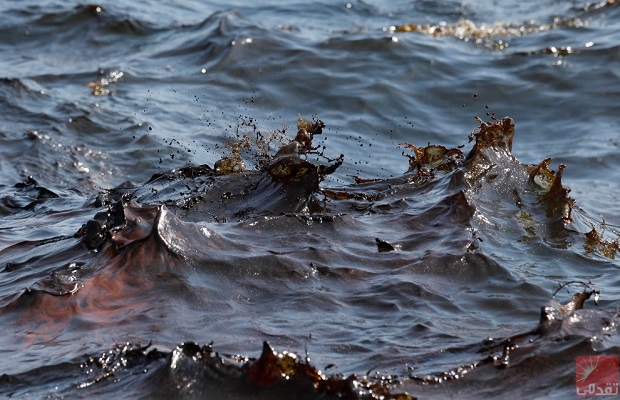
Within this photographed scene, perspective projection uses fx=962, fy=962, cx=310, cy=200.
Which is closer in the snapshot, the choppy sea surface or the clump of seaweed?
the clump of seaweed

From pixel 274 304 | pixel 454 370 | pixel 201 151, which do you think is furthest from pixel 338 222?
pixel 201 151

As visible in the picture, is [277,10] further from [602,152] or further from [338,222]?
[338,222]

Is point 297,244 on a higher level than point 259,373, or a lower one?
higher

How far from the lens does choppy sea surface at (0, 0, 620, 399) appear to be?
12.2 feet

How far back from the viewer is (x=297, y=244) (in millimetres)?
4812

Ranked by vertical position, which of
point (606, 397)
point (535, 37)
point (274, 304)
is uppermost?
point (535, 37)

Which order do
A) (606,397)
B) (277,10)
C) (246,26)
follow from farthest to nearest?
(277,10) → (246,26) → (606,397)

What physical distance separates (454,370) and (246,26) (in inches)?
396

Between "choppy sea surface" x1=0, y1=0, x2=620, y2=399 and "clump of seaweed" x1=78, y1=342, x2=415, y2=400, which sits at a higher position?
"choppy sea surface" x1=0, y1=0, x2=620, y2=399

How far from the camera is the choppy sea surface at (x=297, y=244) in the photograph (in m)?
3.72

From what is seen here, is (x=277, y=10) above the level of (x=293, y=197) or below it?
above

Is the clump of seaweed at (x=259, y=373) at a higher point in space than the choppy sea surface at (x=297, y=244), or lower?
lower

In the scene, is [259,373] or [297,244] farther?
[297,244]

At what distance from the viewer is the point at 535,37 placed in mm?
13523
